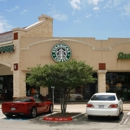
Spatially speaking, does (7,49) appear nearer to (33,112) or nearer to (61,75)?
(33,112)

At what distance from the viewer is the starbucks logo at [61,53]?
24609 millimetres

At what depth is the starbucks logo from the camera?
24609 mm

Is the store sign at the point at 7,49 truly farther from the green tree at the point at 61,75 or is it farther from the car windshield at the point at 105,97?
the car windshield at the point at 105,97

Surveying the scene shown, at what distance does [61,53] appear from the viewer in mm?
24672

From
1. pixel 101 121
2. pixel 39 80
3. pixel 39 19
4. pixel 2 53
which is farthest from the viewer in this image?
pixel 39 19

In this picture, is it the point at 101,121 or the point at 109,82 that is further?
the point at 109,82

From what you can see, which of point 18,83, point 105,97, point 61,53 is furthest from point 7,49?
point 105,97

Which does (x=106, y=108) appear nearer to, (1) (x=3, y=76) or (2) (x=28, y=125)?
(2) (x=28, y=125)

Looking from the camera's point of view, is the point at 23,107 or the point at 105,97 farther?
the point at 23,107

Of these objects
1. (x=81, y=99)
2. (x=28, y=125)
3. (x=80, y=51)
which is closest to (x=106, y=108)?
(x=28, y=125)

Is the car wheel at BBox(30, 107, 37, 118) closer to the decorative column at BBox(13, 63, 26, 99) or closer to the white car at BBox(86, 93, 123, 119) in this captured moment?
the white car at BBox(86, 93, 123, 119)

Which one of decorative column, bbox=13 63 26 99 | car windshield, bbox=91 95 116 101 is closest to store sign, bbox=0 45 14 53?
decorative column, bbox=13 63 26 99

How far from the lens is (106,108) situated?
1303 cm

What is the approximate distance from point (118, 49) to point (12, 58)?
10.4 m
